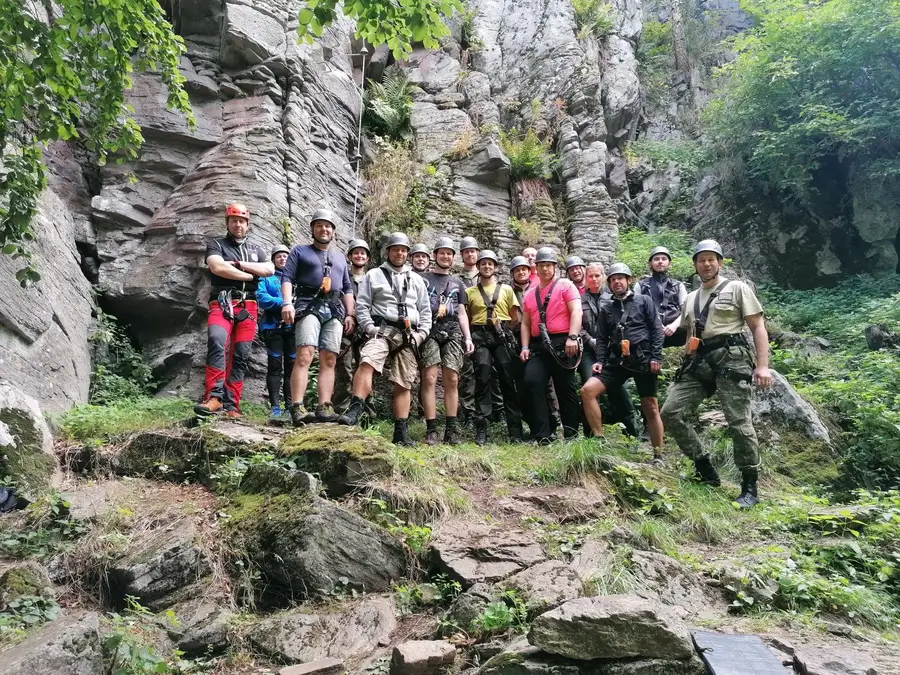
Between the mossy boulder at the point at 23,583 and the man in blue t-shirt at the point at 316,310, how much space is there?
112 inches

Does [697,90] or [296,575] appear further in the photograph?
[697,90]

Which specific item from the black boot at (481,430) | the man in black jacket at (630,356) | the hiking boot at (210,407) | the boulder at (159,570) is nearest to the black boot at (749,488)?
the man in black jacket at (630,356)

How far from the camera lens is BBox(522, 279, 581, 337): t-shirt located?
7.73 m

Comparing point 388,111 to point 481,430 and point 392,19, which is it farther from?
point 392,19

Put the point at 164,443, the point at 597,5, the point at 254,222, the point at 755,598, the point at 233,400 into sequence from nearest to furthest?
the point at 755,598 → the point at 164,443 → the point at 233,400 → the point at 254,222 → the point at 597,5

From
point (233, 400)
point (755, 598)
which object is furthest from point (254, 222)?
point (755, 598)

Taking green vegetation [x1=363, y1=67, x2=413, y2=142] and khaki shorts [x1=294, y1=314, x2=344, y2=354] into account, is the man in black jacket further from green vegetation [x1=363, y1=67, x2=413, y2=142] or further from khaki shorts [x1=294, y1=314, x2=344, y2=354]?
green vegetation [x1=363, y1=67, x2=413, y2=142]

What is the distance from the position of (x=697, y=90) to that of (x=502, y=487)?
74.0 feet

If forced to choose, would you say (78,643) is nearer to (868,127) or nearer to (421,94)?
(421,94)

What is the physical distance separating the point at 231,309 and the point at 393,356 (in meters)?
2.04

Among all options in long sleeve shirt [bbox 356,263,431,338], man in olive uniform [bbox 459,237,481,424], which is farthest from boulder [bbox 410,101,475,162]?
long sleeve shirt [bbox 356,263,431,338]

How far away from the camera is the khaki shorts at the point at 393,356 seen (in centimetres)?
680

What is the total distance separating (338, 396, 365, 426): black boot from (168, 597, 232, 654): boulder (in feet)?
8.79

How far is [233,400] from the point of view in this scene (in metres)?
6.91
